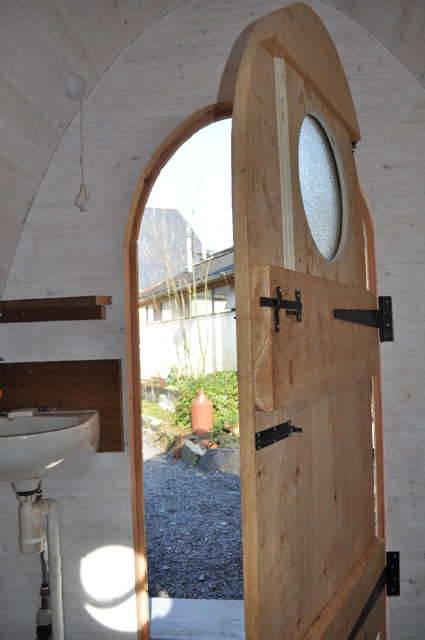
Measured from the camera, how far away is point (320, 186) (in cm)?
138

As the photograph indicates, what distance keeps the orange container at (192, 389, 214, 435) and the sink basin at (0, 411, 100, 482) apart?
4.24 meters

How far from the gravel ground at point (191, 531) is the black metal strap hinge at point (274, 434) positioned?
7.61 feet

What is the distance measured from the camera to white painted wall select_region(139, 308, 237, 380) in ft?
23.1

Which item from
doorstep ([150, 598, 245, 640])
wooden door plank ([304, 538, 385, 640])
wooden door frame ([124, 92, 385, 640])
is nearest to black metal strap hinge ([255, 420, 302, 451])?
wooden door plank ([304, 538, 385, 640])

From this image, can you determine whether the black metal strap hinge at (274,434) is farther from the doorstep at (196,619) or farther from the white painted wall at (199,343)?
the white painted wall at (199,343)

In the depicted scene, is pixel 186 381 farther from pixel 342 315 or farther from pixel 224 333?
pixel 342 315

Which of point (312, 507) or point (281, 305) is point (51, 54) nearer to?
point (281, 305)

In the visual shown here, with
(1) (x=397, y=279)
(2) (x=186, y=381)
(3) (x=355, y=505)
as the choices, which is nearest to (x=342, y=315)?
(3) (x=355, y=505)

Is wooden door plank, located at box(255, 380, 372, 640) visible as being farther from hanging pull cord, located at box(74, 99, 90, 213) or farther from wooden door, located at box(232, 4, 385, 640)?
hanging pull cord, located at box(74, 99, 90, 213)

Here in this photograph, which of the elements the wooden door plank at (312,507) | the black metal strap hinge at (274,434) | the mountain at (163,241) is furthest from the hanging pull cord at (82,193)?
the mountain at (163,241)

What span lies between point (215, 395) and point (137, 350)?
15.1ft

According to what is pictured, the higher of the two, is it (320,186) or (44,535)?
(320,186)

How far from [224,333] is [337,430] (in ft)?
19.1

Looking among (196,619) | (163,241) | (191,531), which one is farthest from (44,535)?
(163,241)
